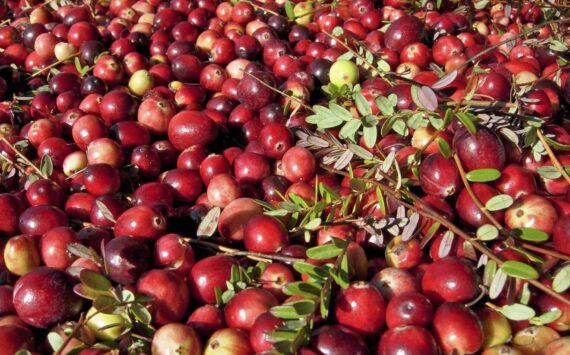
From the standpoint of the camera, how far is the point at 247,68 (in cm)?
549

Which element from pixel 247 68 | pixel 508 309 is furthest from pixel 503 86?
pixel 247 68

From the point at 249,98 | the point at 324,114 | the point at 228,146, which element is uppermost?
the point at 324,114

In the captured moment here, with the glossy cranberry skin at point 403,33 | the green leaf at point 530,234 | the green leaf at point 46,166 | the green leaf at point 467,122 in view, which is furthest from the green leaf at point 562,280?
the glossy cranberry skin at point 403,33

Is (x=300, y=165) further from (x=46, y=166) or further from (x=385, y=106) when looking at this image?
(x=46, y=166)

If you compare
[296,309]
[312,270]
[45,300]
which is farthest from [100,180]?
[296,309]

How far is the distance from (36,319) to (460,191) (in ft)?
8.27

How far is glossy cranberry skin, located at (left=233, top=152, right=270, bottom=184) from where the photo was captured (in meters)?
4.12

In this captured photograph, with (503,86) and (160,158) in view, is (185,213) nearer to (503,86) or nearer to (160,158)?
(160,158)

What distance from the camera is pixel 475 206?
10.2 feet

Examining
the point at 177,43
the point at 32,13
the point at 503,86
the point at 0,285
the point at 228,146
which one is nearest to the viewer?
the point at 0,285

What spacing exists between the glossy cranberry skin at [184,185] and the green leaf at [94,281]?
130cm

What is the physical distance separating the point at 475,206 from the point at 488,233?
331 millimetres

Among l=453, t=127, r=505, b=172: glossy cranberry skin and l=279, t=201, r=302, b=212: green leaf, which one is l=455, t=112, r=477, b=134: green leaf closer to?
l=453, t=127, r=505, b=172: glossy cranberry skin

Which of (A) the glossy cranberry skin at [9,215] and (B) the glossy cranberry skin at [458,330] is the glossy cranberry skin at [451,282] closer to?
(B) the glossy cranberry skin at [458,330]
